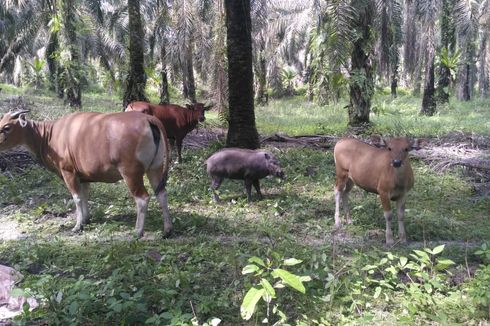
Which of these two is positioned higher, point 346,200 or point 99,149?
point 99,149

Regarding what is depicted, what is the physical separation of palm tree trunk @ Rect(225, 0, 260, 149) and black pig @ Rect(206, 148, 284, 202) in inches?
79.0

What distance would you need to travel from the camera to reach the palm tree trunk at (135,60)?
42.5ft

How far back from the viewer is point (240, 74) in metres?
10.1

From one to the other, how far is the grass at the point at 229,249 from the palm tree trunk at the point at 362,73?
4.14 metres

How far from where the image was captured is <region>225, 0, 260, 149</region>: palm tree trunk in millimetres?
9929

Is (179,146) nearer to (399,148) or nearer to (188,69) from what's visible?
(399,148)

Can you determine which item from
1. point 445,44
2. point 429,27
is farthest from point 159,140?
point 445,44

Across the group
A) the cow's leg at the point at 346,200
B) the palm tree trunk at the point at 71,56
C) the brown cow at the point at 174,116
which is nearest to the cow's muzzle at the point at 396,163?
the cow's leg at the point at 346,200

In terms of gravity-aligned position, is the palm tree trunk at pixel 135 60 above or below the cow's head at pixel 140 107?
above

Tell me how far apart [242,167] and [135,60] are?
612cm

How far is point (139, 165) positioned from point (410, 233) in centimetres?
354

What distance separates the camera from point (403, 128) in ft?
46.3

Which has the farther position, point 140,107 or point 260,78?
point 260,78

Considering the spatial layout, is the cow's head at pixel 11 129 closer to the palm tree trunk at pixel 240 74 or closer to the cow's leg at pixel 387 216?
the palm tree trunk at pixel 240 74
